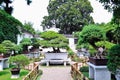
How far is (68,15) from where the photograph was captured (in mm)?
50250

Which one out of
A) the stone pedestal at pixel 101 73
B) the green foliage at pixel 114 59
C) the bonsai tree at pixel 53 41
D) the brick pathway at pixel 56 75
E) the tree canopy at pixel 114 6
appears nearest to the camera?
the tree canopy at pixel 114 6

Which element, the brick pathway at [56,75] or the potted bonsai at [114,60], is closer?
the potted bonsai at [114,60]

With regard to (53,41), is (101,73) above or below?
below

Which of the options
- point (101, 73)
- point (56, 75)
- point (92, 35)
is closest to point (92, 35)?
point (92, 35)

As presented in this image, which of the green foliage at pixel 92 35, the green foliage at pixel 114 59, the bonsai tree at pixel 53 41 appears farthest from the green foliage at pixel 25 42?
the green foliage at pixel 114 59

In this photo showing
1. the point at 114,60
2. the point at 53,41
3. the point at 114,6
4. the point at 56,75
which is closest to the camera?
the point at 114,6

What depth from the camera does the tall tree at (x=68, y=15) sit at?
5016 centimetres

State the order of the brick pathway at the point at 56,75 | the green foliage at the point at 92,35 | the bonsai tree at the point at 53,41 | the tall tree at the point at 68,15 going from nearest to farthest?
1. the green foliage at the point at 92,35
2. the brick pathway at the point at 56,75
3. the bonsai tree at the point at 53,41
4. the tall tree at the point at 68,15

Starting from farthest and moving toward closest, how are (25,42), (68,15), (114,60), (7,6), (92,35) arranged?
(68,15) < (25,42) < (92,35) < (114,60) < (7,6)

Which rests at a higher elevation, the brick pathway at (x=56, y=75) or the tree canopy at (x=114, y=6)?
the tree canopy at (x=114, y=6)

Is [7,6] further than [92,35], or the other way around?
[92,35]

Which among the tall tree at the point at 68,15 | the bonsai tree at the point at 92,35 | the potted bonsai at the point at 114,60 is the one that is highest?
the tall tree at the point at 68,15

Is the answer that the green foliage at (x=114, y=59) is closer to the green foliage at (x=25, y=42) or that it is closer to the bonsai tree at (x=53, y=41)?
the bonsai tree at (x=53, y=41)

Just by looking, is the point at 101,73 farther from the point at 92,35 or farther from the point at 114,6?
the point at 114,6
